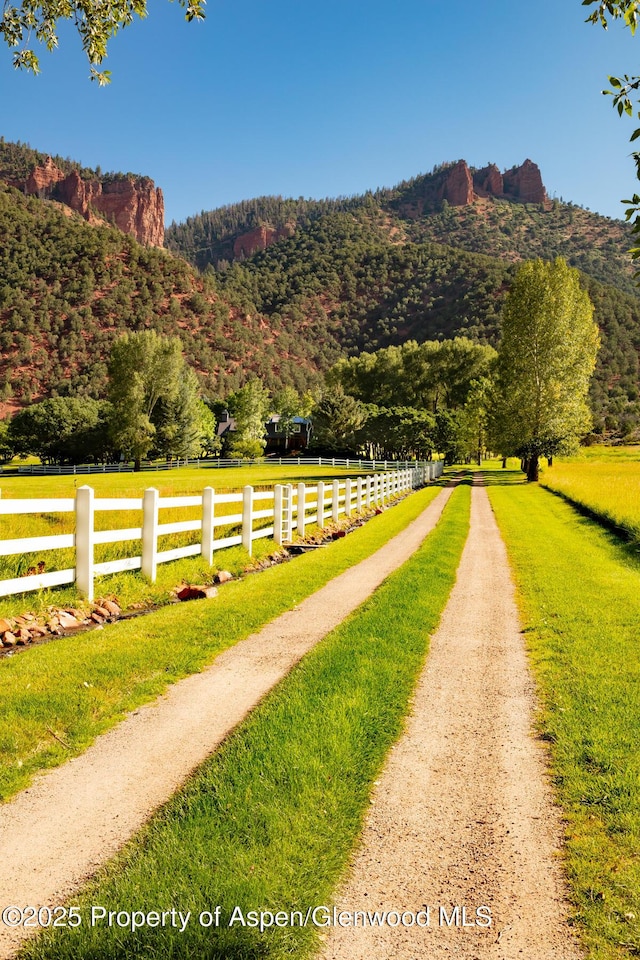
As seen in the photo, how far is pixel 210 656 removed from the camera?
6414mm

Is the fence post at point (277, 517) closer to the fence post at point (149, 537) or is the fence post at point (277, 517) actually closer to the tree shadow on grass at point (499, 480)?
the fence post at point (149, 537)

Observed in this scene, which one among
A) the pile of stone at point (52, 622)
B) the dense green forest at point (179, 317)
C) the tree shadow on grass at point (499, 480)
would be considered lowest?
the pile of stone at point (52, 622)

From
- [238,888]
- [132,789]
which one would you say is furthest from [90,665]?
[238,888]

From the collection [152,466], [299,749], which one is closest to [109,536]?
[299,749]

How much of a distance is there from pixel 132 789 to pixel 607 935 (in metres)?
2.63

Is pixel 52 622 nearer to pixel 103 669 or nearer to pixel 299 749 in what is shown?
pixel 103 669

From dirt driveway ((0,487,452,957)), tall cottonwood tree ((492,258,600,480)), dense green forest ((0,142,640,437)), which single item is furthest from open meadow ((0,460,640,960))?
dense green forest ((0,142,640,437))

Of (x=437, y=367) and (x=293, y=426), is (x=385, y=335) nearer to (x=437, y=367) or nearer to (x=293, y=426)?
(x=293, y=426)

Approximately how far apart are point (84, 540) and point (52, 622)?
3.87 feet

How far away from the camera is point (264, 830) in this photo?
3.11m

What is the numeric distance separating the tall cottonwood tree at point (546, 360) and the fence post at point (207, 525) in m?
37.3

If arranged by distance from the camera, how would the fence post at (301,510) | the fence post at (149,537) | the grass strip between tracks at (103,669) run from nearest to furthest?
the grass strip between tracks at (103,669) < the fence post at (149,537) < the fence post at (301,510)

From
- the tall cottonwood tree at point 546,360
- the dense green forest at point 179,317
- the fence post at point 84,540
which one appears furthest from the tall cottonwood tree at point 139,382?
the fence post at point 84,540

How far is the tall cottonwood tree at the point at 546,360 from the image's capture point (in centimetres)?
4328
